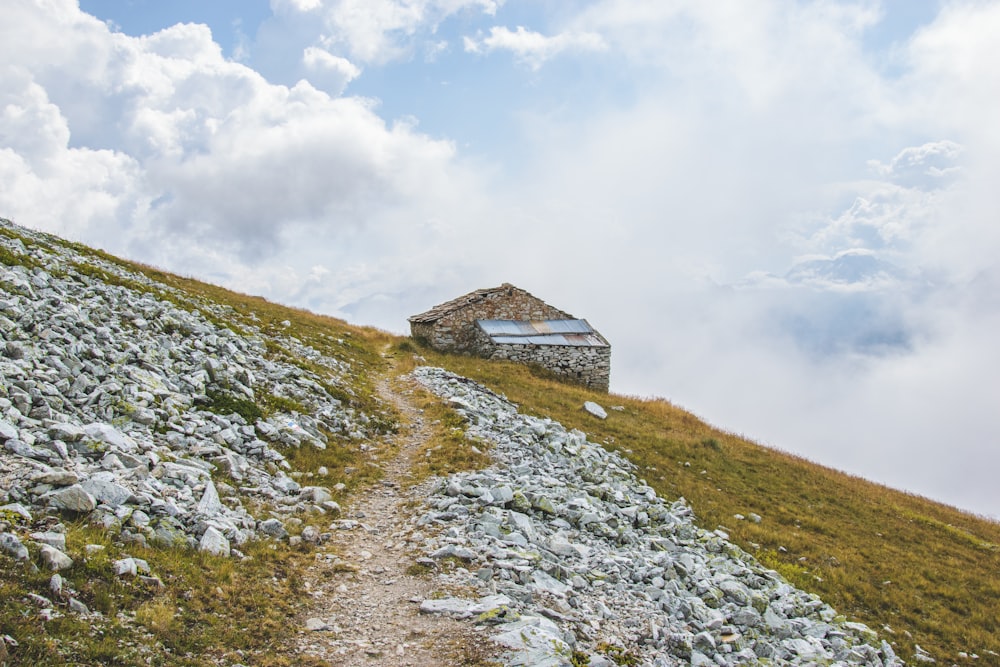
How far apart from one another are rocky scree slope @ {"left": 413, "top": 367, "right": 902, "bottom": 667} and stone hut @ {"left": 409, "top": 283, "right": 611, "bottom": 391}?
73.9 feet

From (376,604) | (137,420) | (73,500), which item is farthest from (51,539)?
(137,420)

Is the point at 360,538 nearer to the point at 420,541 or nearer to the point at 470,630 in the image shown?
the point at 420,541

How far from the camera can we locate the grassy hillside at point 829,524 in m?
13.7

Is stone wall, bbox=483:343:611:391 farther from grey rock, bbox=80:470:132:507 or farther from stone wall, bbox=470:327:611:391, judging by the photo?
grey rock, bbox=80:470:132:507

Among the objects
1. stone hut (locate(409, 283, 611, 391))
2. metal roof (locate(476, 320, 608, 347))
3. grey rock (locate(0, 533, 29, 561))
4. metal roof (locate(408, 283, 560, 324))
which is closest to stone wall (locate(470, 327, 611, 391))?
stone hut (locate(409, 283, 611, 391))

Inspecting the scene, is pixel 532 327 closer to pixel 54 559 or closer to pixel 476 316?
pixel 476 316

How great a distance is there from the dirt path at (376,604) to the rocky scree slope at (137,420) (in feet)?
2.91

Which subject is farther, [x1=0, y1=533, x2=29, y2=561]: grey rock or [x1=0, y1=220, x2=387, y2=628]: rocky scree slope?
[x1=0, y1=220, x2=387, y2=628]: rocky scree slope

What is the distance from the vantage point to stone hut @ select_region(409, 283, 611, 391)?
3891cm

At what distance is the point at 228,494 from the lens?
1083cm

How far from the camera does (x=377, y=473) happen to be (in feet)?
48.0

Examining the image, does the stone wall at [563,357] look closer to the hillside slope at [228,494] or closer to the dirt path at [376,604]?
the hillside slope at [228,494]

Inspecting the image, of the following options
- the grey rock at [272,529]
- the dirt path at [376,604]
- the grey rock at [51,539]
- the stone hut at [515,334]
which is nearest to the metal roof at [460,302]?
the stone hut at [515,334]

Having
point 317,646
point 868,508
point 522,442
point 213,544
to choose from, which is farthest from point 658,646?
point 868,508
